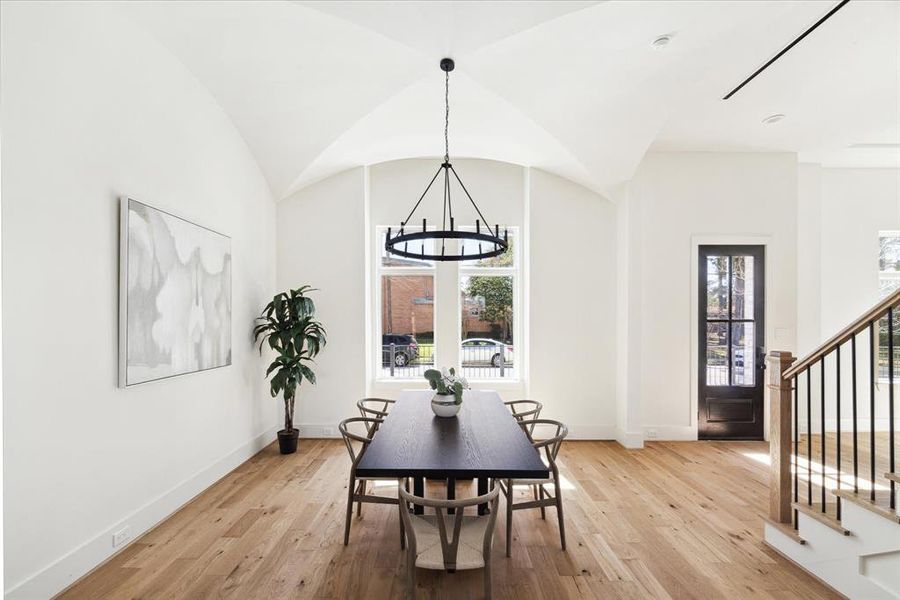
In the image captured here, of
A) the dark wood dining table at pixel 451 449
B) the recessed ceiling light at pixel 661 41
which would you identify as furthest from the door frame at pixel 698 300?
the dark wood dining table at pixel 451 449

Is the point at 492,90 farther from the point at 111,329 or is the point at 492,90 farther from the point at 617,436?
the point at 617,436

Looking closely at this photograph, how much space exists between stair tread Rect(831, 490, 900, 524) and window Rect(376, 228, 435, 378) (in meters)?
3.94

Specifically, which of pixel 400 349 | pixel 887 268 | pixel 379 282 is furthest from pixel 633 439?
pixel 887 268

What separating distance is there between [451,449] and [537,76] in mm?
2746

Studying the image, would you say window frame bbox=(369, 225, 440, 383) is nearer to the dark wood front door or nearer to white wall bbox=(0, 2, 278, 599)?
white wall bbox=(0, 2, 278, 599)

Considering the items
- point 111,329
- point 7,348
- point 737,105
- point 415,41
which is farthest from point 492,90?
point 7,348

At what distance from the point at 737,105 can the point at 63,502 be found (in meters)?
5.73

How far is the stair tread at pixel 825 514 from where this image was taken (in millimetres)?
2545

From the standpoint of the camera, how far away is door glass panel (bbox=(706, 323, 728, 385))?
531 centimetres

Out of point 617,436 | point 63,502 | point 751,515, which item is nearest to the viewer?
point 63,502

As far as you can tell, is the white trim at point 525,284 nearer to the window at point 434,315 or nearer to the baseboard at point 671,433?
the window at point 434,315

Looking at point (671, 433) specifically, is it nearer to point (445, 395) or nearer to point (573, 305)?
point (573, 305)

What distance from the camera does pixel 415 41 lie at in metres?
3.21

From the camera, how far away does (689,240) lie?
17.5 feet
